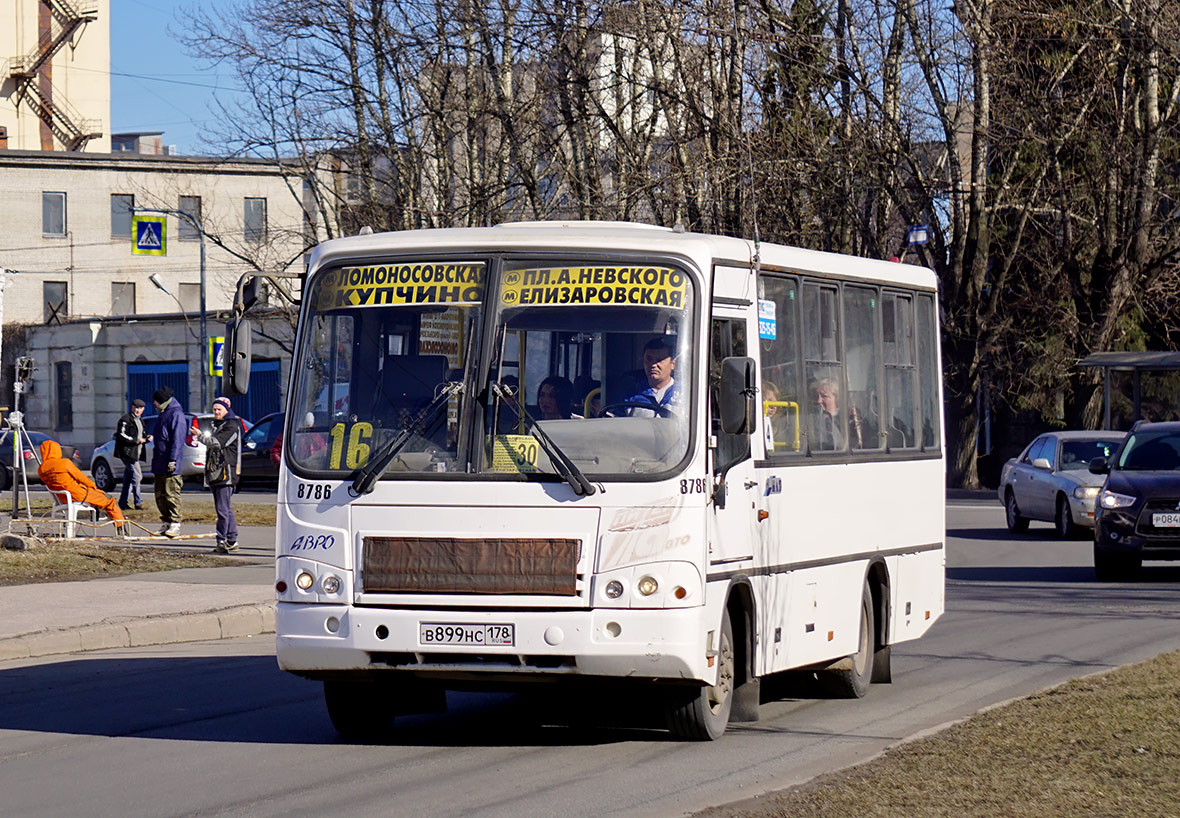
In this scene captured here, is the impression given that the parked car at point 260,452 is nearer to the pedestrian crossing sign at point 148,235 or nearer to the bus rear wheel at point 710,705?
the pedestrian crossing sign at point 148,235

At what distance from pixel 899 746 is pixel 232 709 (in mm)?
4165

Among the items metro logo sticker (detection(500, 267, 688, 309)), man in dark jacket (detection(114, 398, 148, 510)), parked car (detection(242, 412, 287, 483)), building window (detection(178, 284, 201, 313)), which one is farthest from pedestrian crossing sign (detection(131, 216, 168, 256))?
metro logo sticker (detection(500, 267, 688, 309))

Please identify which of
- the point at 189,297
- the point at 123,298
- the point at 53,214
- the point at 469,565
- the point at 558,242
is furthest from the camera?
the point at 189,297

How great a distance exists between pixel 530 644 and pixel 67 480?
16409 mm

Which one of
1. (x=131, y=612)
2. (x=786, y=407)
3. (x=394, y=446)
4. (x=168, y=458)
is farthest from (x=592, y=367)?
(x=168, y=458)

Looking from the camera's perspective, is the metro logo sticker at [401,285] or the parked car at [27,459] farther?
the parked car at [27,459]

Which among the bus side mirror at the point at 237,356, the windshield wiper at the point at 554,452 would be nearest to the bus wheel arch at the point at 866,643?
the windshield wiper at the point at 554,452

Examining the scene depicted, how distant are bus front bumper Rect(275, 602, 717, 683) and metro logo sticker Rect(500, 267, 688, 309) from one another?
1556 mm

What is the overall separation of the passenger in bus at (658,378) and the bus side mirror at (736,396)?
291 mm

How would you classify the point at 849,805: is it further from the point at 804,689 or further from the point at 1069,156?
the point at 1069,156

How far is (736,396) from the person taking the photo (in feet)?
28.6

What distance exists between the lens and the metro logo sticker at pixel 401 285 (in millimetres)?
9227

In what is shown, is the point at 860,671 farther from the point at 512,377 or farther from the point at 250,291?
the point at 250,291

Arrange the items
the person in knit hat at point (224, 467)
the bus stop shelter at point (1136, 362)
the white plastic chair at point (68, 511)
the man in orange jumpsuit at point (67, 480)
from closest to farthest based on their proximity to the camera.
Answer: the person in knit hat at point (224, 467) → the man in orange jumpsuit at point (67, 480) → the white plastic chair at point (68, 511) → the bus stop shelter at point (1136, 362)
